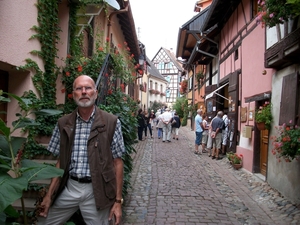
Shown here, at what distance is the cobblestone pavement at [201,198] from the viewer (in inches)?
182

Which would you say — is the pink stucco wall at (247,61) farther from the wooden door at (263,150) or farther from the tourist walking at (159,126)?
the tourist walking at (159,126)

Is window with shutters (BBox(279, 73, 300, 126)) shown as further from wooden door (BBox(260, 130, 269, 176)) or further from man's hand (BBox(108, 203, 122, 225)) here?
man's hand (BBox(108, 203, 122, 225))

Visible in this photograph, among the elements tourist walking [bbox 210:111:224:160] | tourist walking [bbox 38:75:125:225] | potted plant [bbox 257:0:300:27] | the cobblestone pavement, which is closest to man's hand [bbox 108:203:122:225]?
tourist walking [bbox 38:75:125:225]

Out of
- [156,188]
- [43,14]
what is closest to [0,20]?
[43,14]

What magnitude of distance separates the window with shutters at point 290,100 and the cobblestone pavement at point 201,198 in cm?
150

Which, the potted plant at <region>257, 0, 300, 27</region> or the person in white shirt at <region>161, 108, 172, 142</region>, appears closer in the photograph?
the potted plant at <region>257, 0, 300, 27</region>

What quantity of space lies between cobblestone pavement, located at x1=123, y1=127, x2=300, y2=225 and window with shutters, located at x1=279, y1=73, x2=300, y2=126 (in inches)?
59.1

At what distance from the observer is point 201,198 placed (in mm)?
5652

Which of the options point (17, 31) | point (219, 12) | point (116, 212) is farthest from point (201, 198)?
point (219, 12)

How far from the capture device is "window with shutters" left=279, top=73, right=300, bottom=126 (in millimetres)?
5246

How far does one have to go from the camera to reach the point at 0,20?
3.84 meters

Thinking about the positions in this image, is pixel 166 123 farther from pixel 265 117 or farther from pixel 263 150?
pixel 265 117

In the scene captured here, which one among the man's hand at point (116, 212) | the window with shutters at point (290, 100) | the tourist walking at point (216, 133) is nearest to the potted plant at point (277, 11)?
the window with shutters at point (290, 100)

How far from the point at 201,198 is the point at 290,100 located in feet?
7.96
